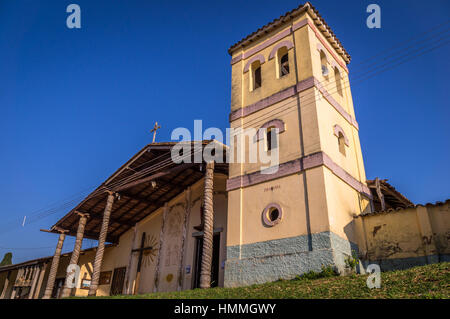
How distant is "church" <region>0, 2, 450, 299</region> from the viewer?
37.0 feet

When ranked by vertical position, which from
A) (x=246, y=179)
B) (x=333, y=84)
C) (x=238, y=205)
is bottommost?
(x=238, y=205)

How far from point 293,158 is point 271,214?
2.16 metres

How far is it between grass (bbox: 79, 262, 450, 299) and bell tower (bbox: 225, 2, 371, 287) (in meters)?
1.10

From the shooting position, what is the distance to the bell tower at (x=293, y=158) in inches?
448

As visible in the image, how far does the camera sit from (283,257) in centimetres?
1148

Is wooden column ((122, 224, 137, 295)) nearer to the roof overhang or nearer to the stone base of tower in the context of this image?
the roof overhang

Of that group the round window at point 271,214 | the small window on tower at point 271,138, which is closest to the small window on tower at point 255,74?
the small window on tower at point 271,138

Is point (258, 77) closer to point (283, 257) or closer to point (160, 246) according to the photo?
point (283, 257)

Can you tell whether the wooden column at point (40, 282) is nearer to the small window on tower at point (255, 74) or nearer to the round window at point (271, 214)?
the round window at point (271, 214)

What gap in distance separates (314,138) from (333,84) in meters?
4.17

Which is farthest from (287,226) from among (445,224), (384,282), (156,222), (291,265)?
(156,222)

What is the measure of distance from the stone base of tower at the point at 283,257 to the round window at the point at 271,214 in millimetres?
687
